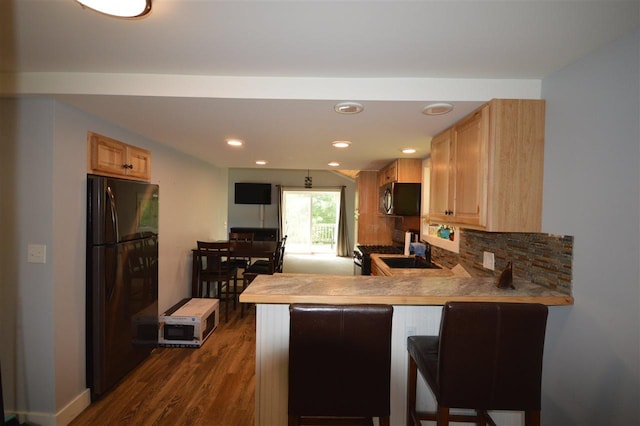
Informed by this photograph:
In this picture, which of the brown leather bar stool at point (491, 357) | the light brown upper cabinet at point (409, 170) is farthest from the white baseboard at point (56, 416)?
the light brown upper cabinet at point (409, 170)

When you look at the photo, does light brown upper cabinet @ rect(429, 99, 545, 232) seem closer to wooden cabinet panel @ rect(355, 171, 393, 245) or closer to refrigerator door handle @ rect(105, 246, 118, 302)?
refrigerator door handle @ rect(105, 246, 118, 302)

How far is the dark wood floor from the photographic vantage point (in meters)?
1.97

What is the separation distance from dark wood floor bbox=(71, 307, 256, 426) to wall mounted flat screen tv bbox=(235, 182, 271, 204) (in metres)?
4.88

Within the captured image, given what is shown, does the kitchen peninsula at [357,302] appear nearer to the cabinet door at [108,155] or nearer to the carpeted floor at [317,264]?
the cabinet door at [108,155]

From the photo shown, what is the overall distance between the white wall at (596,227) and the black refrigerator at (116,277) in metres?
2.96

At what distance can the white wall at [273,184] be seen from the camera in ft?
25.4

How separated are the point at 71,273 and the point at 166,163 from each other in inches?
61.1

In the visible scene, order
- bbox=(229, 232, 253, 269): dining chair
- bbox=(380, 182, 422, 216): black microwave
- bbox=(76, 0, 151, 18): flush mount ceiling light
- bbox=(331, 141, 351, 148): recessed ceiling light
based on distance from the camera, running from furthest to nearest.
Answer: bbox=(229, 232, 253, 269): dining chair < bbox=(380, 182, 422, 216): black microwave < bbox=(331, 141, 351, 148): recessed ceiling light < bbox=(76, 0, 151, 18): flush mount ceiling light

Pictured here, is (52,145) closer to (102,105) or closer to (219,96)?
(102,105)

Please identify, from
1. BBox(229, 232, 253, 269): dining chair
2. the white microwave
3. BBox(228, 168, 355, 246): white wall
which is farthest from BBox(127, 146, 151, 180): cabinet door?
BBox(228, 168, 355, 246): white wall

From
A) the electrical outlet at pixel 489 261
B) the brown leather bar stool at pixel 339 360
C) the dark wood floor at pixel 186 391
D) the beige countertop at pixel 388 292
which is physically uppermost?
the electrical outlet at pixel 489 261

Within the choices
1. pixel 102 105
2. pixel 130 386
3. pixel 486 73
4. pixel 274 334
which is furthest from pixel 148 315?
pixel 486 73

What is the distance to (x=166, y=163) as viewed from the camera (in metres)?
3.10

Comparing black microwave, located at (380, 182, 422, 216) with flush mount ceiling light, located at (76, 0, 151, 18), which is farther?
black microwave, located at (380, 182, 422, 216)
